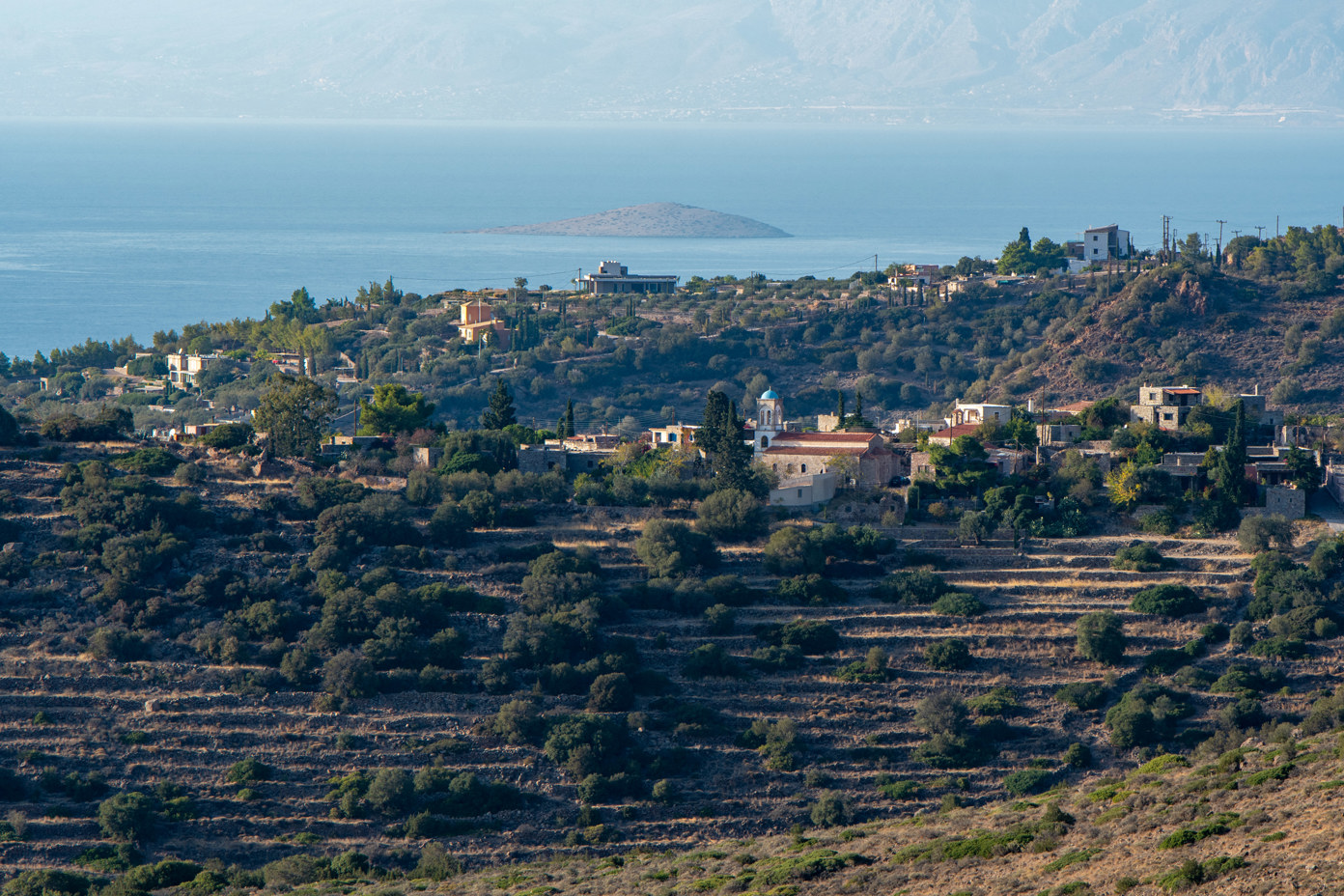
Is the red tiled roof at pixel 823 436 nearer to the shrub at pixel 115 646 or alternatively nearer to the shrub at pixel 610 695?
the shrub at pixel 610 695

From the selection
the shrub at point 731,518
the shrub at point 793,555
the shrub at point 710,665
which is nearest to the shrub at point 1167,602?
the shrub at point 793,555

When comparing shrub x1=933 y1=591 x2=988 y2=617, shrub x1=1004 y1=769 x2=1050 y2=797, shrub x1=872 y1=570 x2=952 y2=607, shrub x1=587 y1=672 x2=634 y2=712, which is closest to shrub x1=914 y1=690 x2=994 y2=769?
shrub x1=1004 y1=769 x2=1050 y2=797

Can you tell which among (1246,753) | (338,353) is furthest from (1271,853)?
(338,353)

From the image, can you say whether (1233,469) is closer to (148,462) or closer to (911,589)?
(911,589)

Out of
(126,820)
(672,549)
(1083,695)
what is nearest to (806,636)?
(672,549)

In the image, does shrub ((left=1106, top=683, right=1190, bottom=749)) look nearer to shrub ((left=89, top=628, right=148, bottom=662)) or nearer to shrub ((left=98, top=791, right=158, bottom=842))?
shrub ((left=98, top=791, right=158, bottom=842))

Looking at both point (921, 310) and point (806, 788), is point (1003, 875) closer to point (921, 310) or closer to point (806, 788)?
point (806, 788)

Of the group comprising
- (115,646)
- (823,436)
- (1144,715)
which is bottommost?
(1144,715)

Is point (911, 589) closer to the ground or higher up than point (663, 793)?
higher up
